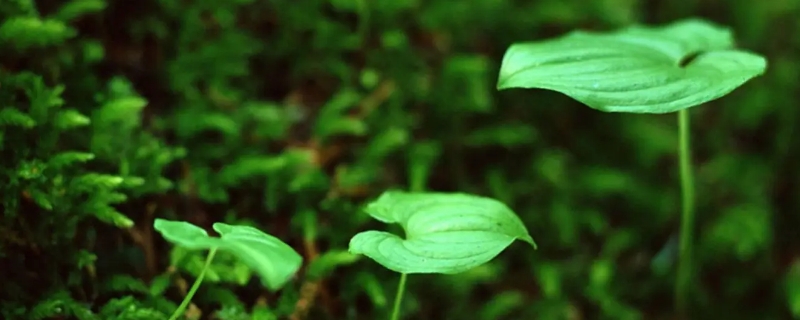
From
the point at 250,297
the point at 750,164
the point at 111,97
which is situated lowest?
the point at 250,297

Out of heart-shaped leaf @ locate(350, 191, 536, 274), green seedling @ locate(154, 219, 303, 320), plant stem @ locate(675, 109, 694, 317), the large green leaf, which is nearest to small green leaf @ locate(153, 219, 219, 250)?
green seedling @ locate(154, 219, 303, 320)

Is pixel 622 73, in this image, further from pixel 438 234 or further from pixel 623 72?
pixel 438 234

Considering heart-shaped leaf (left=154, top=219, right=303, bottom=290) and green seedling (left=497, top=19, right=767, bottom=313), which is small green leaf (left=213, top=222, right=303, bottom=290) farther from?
green seedling (left=497, top=19, right=767, bottom=313)

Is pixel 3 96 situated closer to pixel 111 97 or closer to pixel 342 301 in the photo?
pixel 111 97

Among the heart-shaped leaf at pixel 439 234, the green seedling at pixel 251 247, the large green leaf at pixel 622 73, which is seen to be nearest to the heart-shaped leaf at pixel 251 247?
the green seedling at pixel 251 247

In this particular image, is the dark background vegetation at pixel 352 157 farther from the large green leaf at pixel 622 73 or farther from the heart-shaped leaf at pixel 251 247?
the large green leaf at pixel 622 73

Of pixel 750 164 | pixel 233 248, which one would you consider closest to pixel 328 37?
pixel 233 248

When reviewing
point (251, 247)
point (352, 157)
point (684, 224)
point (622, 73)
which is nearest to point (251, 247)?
point (251, 247)
